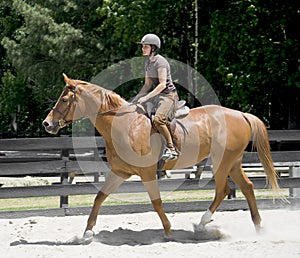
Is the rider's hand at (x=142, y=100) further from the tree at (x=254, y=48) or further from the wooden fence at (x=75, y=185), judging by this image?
the tree at (x=254, y=48)

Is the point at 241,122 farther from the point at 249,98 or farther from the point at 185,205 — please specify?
the point at 249,98

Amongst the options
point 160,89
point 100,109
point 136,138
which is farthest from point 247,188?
point 100,109

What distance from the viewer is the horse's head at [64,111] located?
738 centimetres

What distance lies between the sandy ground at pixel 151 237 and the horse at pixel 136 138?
0.29 meters

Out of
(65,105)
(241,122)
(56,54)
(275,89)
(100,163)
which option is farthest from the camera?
(56,54)

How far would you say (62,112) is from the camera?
7.45m

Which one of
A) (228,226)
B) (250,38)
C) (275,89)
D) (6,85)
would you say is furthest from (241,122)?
(6,85)

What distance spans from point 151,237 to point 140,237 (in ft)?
0.50

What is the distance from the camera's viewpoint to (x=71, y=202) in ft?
40.9

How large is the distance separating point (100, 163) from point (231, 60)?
31.7ft

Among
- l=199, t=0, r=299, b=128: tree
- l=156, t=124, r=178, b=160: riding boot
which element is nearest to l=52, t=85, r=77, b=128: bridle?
l=156, t=124, r=178, b=160: riding boot

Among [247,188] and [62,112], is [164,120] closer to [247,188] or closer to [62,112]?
[62,112]

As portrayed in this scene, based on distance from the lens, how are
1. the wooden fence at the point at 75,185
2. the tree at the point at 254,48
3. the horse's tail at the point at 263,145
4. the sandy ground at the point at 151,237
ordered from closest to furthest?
the sandy ground at the point at 151,237, the horse's tail at the point at 263,145, the wooden fence at the point at 75,185, the tree at the point at 254,48

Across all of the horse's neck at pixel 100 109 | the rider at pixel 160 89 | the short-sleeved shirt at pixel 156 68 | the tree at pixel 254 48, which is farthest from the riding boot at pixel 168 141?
the tree at pixel 254 48
